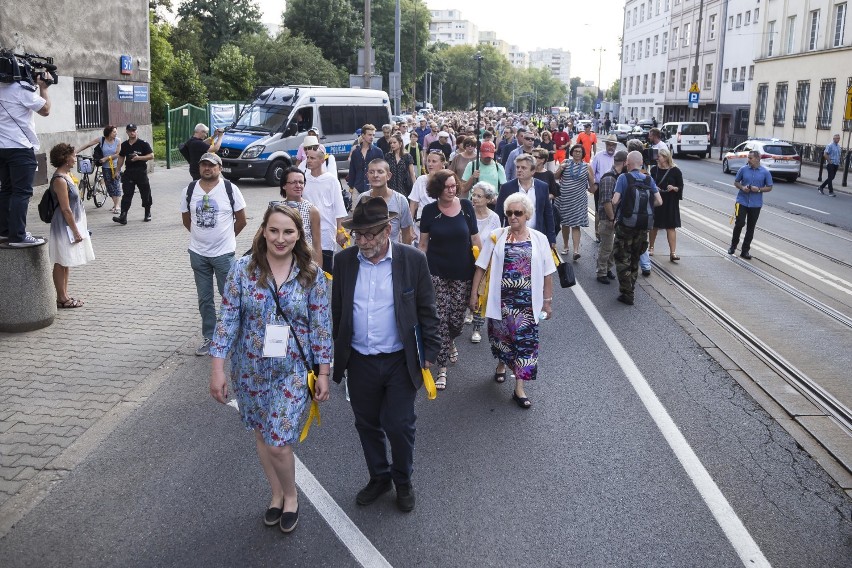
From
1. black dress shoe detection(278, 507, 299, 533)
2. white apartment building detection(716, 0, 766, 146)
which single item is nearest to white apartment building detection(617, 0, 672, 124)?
white apartment building detection(716, 0, 766, 146)

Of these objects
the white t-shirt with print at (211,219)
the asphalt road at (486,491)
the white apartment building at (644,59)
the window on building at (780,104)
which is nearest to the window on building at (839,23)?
the window on building at (780,104)

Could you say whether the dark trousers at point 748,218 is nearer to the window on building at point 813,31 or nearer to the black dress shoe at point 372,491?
the black dress shoe at point 372,491

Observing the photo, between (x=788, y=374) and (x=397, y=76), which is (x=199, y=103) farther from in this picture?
(x=788, y=374)

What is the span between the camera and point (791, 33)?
44.2 metres

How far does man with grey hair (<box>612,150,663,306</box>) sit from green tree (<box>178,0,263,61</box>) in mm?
61813

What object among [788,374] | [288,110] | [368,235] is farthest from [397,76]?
[368,235]

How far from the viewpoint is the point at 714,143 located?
56281mm

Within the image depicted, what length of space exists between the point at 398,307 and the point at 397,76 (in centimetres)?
2891

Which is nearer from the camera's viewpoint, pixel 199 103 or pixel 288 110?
pixel 288 110

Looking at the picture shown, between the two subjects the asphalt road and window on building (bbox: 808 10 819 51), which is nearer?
the asphalt road

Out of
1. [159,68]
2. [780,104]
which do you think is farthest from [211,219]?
[780,104]

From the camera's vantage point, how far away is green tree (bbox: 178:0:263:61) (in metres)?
67.1

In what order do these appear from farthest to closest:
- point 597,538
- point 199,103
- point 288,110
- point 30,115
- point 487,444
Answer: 1. point 199,103
2. point 288,110
3. point 30,115
4. point 487,444
5. point 597,538

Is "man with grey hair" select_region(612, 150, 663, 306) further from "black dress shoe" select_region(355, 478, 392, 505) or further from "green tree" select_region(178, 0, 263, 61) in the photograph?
"green tree" select_region(178, 0, 263, 61)
